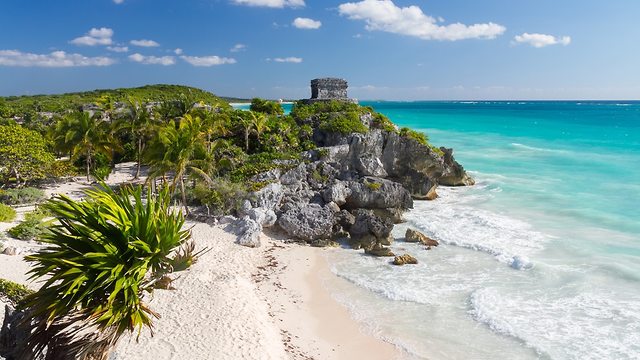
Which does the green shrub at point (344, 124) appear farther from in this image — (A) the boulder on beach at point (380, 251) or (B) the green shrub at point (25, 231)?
(B) the green shrub at point (25, 231)

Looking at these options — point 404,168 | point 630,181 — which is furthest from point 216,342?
point 630,181

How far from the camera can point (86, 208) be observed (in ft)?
23.2

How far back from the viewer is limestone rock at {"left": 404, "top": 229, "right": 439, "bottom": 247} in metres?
20.5

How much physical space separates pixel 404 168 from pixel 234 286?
19.2 meters

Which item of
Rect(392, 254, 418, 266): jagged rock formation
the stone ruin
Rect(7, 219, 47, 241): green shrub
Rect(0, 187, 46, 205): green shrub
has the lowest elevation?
Rect(392, 254, 418, 266): jagged rock formation

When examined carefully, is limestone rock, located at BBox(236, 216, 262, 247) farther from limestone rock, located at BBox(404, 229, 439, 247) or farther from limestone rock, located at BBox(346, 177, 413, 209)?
limestone rock, located at BBox(404, 229, 439, 247)

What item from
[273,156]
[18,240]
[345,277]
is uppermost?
[273,156]

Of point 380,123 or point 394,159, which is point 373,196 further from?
point 380,123

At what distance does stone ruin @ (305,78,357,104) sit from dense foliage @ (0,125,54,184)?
21.3 meters

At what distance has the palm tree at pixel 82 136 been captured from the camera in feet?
87.8

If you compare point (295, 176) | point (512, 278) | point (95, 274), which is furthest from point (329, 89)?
point (95, 274)

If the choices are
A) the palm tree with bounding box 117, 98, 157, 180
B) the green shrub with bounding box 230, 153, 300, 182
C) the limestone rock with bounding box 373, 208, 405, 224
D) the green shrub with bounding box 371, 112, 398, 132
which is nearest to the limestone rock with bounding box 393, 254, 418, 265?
the limestone rock with bounding box 373, 208, 405, 224

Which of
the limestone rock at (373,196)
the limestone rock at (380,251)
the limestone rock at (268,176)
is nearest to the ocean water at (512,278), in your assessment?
the limestone rock at (380,251)

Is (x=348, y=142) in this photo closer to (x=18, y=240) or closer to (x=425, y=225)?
(x=425, y=225)
